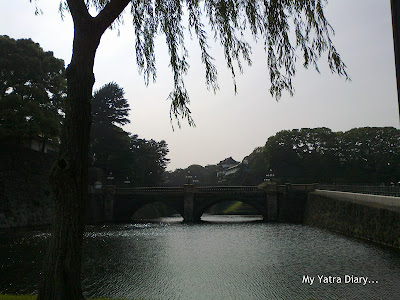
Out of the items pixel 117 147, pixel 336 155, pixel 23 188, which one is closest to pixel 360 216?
pixel 23 188

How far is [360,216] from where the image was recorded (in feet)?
80.9

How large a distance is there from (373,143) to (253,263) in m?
54.2

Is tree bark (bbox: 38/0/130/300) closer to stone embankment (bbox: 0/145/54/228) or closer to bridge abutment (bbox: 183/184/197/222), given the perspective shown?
stone embankment (bbox: 0/145/54/228)

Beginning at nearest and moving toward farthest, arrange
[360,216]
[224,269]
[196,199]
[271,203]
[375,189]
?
[224,269] < [360,216] < [375,189] < [271,203] < [196,199]

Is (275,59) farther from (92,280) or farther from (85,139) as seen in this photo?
(92,280)

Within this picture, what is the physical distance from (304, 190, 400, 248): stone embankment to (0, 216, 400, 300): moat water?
1.08 metres

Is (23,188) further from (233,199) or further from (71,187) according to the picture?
(71,187)

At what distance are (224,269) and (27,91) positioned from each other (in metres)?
25.8

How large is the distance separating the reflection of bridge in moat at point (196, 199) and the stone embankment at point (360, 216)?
22.1 feet

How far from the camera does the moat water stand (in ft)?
37.7

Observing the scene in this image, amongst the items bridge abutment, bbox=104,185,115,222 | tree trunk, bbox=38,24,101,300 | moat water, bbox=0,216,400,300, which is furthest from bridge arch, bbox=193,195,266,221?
tree trunk, bbox=38,24,101,300

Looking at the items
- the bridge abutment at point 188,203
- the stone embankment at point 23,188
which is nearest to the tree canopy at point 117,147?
the bridge abutment at point 188,203

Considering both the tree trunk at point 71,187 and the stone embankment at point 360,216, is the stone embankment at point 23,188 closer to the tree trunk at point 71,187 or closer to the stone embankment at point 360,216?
the stone embankment at point 360,216

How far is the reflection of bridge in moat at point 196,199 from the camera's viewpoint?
44562 millimetres
